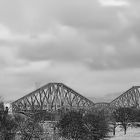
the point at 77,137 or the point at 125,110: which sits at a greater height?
the point at 125,110

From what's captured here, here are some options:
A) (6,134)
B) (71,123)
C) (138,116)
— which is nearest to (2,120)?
(6,134)

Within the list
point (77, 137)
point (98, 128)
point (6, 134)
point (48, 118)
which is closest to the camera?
point (6, 134)

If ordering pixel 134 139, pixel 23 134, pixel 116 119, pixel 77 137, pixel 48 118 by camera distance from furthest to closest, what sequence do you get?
pixel 48 118 < pixel 116 119 < pixel 134 139 < pixel 77 137 < pixel 23 134

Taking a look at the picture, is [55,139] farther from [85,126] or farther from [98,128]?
[98,128]

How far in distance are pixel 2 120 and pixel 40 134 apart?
8.49 metres

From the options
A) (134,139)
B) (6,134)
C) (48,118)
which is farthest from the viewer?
(48,118)

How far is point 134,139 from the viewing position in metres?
97.9

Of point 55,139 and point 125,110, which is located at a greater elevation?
point 125,110

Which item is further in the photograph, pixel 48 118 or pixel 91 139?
pixel 48 118

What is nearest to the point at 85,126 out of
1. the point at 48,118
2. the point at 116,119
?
the point at 116,119

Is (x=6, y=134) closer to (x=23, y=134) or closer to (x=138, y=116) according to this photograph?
(x=23, y=134)

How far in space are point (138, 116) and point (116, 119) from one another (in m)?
33.2

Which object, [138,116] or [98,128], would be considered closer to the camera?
[98,128]

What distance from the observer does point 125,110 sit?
158m
